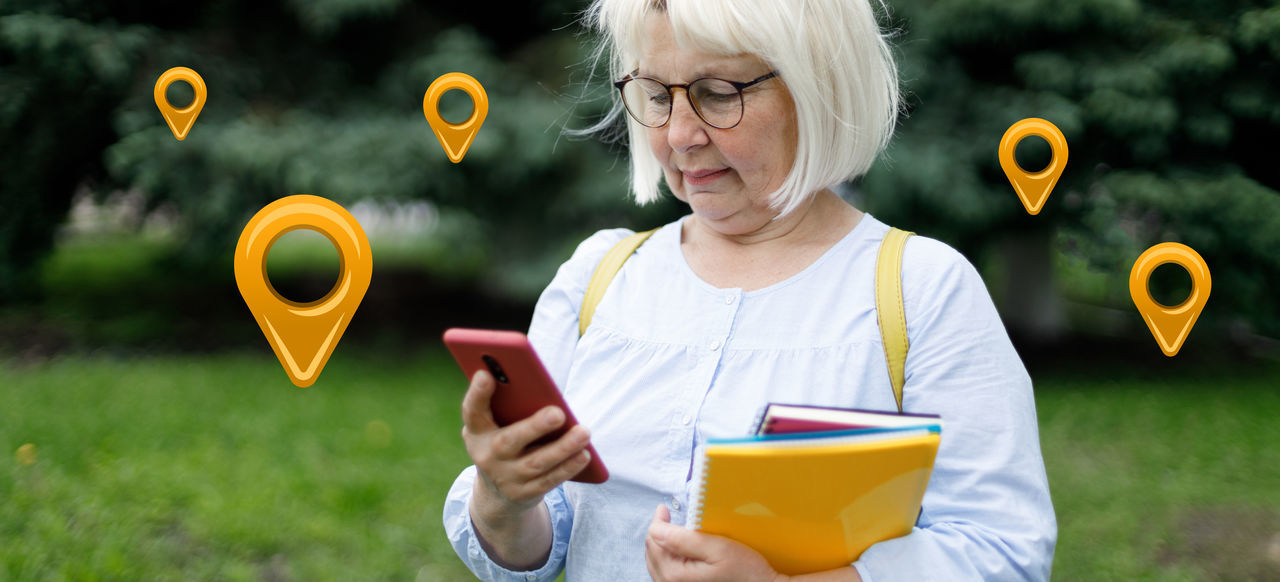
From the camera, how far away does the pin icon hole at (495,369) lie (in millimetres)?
1284

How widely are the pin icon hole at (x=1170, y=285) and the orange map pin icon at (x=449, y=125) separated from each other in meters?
4.03

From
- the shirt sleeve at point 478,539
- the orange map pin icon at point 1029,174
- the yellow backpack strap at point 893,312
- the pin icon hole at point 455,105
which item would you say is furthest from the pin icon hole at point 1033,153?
the shirt sleeve at point 478,539

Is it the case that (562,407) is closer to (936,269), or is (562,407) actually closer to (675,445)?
(675,445)

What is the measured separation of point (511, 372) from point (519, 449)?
131mm

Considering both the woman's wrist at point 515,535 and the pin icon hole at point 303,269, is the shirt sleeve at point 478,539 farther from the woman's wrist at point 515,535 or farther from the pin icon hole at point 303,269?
the pin icon hole at point 303,269

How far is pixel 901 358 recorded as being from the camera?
4.80ft

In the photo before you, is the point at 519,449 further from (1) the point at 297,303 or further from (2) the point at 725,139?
(2) the point at 725,139

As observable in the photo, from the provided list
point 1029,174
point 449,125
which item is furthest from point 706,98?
point 1029,174

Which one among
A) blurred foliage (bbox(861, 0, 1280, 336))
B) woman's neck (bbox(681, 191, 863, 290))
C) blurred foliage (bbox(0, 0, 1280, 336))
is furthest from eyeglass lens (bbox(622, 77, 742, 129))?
blurred foliage (bbox(0, 0, 1280, 336))

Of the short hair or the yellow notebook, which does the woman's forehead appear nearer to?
the short hair

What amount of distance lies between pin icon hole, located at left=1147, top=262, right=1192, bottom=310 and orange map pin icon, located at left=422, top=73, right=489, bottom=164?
4033 millimetres

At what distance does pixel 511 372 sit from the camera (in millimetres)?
1279

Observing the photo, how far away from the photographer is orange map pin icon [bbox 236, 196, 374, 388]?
4.65 ft

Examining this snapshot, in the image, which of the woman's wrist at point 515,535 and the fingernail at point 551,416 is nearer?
the fingernail at point 551,416
